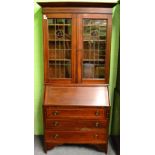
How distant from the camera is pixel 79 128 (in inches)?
92.3

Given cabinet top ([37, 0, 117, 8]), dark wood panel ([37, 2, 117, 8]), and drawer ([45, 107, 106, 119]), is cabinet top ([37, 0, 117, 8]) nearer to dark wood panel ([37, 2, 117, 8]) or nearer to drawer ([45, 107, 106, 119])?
dark wood panel ([37, 2, 117, 8])

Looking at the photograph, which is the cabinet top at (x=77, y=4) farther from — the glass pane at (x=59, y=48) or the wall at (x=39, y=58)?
the wall at (x=39, y=58)

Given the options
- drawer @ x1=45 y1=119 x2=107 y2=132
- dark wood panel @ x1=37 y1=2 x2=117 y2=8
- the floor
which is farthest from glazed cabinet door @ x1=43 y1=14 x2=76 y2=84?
the floor

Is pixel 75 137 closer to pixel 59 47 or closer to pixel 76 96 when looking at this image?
pixel 76 96

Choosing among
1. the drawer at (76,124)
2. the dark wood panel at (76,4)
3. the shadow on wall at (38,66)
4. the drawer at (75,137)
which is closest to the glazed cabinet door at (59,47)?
the dark wood panel at (76,4)

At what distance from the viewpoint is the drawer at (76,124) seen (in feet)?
7.63

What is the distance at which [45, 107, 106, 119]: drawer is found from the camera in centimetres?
229

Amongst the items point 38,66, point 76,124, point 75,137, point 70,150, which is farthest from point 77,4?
point 70,150

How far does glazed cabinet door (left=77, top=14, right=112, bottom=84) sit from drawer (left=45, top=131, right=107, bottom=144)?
2.15 ft

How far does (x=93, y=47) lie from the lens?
234cm
